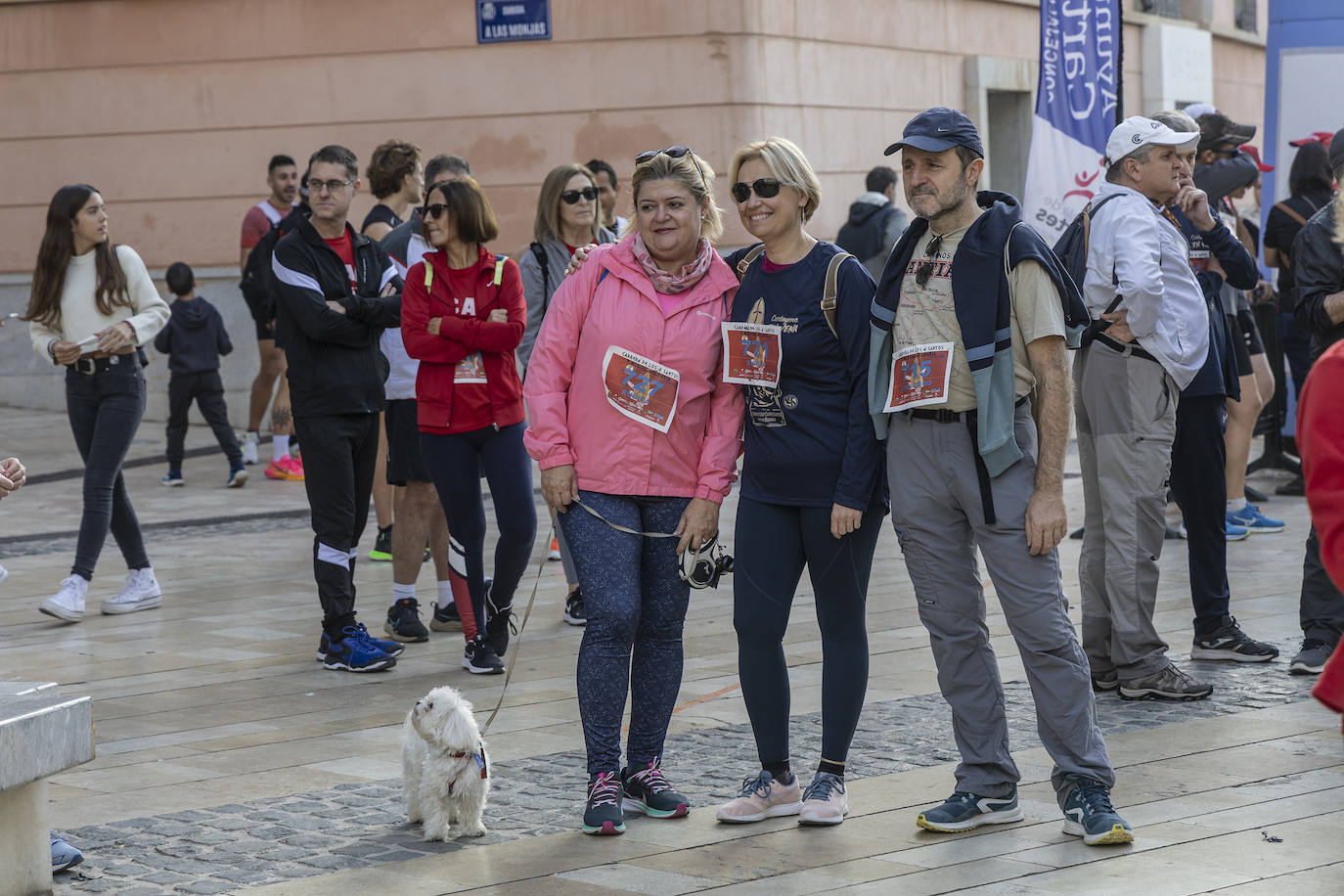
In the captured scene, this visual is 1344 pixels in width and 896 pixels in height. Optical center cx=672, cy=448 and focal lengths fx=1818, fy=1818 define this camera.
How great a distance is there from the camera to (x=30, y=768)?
177 inches

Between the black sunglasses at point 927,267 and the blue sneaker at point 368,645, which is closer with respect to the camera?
the black sunglasses at point 927,267

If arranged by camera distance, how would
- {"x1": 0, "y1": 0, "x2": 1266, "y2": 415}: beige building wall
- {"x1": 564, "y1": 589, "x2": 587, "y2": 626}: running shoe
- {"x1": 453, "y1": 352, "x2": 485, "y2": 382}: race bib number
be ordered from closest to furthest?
{"x1": 453, "y1": 352, "x2": 485, "y2": 382}: race bib number → {"x1": 564, "y1": 589, "x2": 587, "y2": 626}: running shoe → {"x1": 0, "y1": 0, "x2": 1266, "y2": 415}: beige building wall

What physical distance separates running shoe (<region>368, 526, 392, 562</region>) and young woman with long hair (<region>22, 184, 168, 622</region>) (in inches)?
73.1

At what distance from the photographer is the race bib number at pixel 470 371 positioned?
719 cm

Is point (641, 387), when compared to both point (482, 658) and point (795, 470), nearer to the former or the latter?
point (795, 470)

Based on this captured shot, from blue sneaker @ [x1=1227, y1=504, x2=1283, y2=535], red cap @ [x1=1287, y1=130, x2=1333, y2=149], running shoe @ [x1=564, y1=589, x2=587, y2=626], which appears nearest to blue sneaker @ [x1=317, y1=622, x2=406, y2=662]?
running shoe @ [x1=564, y1=589, x2=587, y2=626]

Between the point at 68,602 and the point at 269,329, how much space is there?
18.4 ft

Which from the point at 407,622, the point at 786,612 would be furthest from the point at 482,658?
the point at 786,612

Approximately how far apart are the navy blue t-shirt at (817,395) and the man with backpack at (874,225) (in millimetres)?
9181

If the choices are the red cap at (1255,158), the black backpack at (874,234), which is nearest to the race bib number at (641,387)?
the red cap at (1255,158)

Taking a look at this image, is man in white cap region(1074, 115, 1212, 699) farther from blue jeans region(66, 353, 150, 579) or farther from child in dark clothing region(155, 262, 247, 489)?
child in dark clothing region(155, 262, 247, 489)

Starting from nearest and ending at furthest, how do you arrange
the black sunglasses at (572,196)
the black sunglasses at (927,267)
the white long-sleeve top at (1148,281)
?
the black sunglasses at (927,267) → the white long-sleeve top at (1148,281) → the black sunglasses at (572,196)

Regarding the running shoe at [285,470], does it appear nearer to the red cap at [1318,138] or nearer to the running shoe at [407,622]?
the running shoe at [407,622]

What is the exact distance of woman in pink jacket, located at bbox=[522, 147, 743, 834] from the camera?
5281mm
